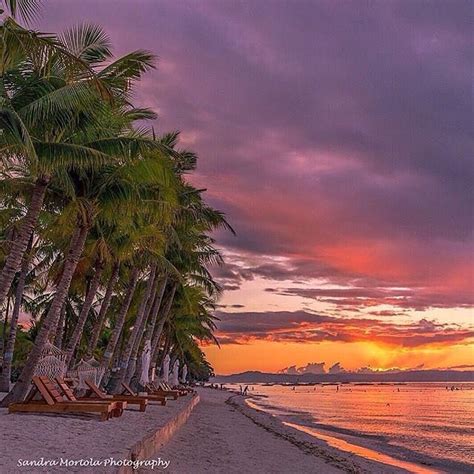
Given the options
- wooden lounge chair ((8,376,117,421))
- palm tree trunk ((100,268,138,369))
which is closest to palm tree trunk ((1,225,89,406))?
wooden lounge chair ((8,376,117,421))

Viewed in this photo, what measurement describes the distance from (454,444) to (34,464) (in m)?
22.3

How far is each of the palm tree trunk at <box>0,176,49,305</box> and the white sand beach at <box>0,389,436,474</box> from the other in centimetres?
280

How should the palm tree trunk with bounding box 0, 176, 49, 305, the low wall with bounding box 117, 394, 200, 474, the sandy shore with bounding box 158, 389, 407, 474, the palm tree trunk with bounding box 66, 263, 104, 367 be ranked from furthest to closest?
the palm tree trunk with bounding box 66, 263, 104, 367, the palm tree trunk with bounding box 0, 176, 49, 305, the sandy shore with bounding box 158, 389, 407, 474, the low wall with bounding box 117, 394, 200, 474

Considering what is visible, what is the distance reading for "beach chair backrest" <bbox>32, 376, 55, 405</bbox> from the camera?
1218 centimetres

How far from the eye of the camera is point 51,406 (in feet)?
39.9

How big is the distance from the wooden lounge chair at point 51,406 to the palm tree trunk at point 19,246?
2148 mm

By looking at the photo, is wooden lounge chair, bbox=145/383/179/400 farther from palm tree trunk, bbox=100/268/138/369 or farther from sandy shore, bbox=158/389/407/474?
sandy shore, bbox=158/389/407/474

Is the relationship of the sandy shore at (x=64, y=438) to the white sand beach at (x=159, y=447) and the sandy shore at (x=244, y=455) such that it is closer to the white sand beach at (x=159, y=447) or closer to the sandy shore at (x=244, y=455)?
the white sand beach at (x=159, y=447)

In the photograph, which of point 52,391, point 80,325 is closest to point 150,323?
point 80,325

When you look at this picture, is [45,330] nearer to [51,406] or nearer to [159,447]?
[51,406]

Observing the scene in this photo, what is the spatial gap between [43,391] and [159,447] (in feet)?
9.12

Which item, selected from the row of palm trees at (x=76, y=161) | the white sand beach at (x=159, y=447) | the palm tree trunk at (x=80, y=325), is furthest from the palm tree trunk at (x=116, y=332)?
the white sand beach at (x=159, y=447)

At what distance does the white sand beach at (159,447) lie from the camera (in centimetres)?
819

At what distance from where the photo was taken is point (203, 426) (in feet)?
63.2
